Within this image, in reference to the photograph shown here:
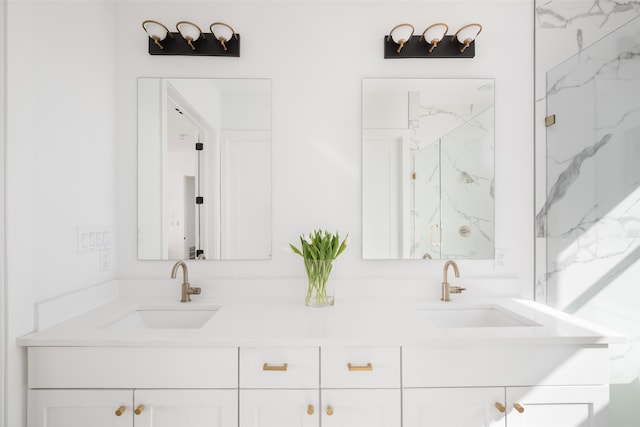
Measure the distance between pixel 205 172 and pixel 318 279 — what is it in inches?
31.9

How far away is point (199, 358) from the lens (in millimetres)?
1218

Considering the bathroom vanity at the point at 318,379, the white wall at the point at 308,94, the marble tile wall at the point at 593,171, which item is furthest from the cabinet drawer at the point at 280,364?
the marble tile wall at the point at 593,171

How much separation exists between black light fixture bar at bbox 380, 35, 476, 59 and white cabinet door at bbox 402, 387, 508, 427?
5.10 ft

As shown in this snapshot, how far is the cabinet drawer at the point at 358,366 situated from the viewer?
122cm

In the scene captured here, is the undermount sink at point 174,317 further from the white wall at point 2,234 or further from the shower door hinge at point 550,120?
the shower door hinge at point 550,120

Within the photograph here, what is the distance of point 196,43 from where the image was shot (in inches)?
69.6

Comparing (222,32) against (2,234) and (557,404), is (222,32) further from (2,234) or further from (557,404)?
(557,404)

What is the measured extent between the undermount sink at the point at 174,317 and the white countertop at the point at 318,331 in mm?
76

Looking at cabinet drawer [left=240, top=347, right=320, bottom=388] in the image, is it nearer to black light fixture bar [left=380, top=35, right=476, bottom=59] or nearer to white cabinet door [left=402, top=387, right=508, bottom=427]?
white cabinet door [left=402, top=387, right=508, bottom=427]

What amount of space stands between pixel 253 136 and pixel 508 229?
56.8 inches

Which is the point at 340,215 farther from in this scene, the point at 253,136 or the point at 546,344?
the point at 546,344

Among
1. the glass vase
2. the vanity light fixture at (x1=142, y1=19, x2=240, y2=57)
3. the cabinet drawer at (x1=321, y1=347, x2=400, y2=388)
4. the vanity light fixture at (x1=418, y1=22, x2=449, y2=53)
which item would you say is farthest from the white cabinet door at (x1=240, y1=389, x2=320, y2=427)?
the vanity light fixture at (x1=418, y1=22, x2=449, y2=53)

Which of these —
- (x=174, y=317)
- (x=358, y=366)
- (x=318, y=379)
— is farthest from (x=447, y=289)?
(x=174, y=317)

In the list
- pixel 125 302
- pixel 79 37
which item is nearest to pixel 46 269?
pixel 125 302
